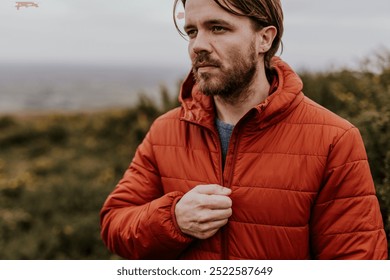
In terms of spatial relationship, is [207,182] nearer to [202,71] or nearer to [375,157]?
[202,71]

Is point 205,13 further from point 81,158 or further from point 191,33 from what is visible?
point 81,158

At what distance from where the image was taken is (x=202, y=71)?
2.12 m

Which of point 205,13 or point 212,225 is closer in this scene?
point 212,225

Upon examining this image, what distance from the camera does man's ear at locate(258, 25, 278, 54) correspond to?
7.39ft

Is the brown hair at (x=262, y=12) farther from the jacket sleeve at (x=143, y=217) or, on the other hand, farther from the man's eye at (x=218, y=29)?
the jacket sleeve at (x=143, y=217)

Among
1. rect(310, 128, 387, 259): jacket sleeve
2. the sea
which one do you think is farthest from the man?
the sea

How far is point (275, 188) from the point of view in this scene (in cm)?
195

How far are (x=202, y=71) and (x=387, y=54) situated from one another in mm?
2074

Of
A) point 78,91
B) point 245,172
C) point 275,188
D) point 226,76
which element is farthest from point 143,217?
point 78,91

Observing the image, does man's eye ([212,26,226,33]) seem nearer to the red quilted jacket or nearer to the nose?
the nose

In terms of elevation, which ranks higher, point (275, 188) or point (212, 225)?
point (275, 188)

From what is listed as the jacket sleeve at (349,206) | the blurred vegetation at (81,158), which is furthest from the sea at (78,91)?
the jacket sleeve at (349,206)

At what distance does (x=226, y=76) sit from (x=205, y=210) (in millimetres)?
640
